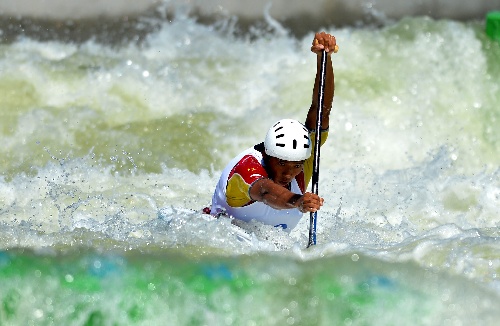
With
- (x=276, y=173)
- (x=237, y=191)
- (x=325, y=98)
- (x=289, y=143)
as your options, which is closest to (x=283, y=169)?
(x=276, y=173)

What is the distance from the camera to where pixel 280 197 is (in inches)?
178

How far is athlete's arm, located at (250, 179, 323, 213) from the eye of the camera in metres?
4.29

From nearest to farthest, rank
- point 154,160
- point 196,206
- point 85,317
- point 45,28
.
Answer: point 85,317 → point 196,206 → point 154,160 → point 45,28

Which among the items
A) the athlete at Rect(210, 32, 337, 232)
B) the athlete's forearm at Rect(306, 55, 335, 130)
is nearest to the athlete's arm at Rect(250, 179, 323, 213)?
the athlete at Rect(210, 32, 337, 232)

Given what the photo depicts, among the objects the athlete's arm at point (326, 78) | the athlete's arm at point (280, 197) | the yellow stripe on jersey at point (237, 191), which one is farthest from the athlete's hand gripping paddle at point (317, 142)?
the yellow stripe on jersey at point (237, 191)

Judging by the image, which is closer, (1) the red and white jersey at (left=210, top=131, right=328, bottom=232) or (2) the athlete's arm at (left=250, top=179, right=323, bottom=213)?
(2) the athlete's arm at (left=250, top=179, right=323, bottom=213)

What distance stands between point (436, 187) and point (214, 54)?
8.77 ft

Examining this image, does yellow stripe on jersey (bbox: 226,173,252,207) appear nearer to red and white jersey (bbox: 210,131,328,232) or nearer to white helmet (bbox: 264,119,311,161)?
red and white jersey (bbox: 210,131,328,232)

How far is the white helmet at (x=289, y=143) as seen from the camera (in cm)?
472

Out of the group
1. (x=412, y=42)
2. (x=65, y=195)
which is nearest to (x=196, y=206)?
(x=65, y=195)

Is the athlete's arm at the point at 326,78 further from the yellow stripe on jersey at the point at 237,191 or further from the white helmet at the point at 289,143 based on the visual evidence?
the yellow stripe on jersey at the point at 237,191

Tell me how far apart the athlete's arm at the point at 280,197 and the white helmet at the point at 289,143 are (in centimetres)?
18

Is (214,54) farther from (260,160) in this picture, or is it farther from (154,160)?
(260,160)

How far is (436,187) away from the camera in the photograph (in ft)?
22.3
